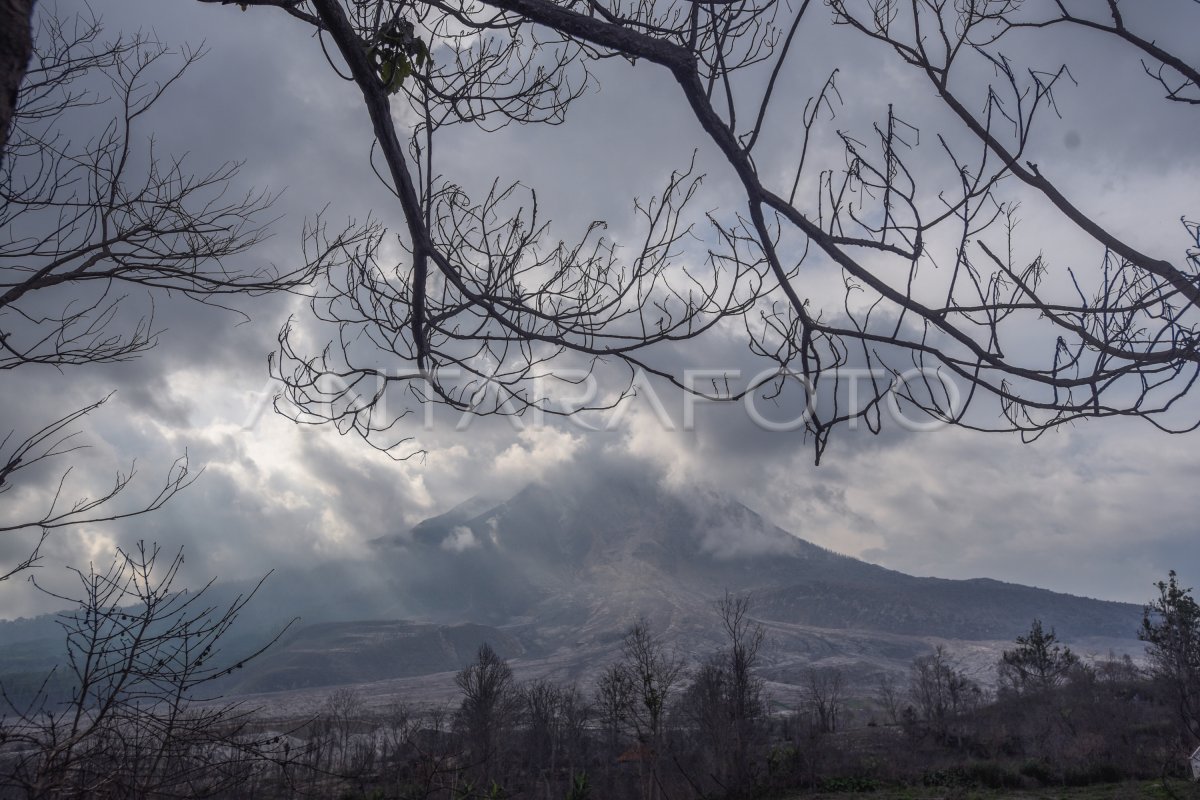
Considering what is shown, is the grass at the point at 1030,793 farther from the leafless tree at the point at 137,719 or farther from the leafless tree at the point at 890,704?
the leafless tree at the point at 890,704

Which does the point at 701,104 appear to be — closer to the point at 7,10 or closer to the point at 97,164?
the point at 7,10

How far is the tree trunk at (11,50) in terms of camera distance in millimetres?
1136

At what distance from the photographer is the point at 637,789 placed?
40250mm

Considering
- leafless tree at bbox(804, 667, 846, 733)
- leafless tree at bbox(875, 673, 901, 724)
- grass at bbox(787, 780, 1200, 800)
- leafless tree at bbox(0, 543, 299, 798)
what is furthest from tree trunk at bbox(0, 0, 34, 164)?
leafless tree at bbox(875, 673, 901, 724)

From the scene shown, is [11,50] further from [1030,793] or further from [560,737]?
[560,737]

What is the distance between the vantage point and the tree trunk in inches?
44.7

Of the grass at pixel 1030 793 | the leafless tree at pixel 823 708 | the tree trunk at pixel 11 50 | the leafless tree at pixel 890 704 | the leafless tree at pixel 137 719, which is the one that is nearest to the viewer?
the tree trunk at pixel 11 50

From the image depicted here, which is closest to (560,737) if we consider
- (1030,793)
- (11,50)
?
(1030,793)

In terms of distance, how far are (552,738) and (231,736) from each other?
188 feet

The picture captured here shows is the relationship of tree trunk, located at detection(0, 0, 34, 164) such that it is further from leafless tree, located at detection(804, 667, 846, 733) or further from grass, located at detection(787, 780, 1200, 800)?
leafless tree, located at detection(804, 667, 846, 733)

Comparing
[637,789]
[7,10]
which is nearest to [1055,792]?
[637,789]

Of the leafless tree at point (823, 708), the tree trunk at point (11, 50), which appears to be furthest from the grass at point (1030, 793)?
the tree trunk at point (11, 50)

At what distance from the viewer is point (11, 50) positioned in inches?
45.1

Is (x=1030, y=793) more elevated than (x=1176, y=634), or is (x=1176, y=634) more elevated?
(x=1176, y=634)
